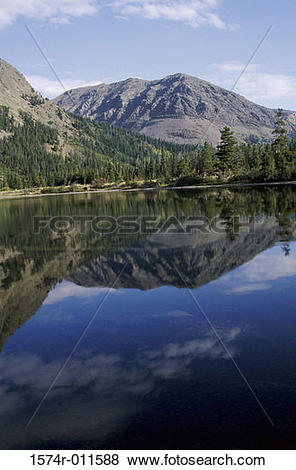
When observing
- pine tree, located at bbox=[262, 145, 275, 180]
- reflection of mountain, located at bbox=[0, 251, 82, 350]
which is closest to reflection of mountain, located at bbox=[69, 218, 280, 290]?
reflection of mountain, located at bbox=[0, 251, 82, 350]

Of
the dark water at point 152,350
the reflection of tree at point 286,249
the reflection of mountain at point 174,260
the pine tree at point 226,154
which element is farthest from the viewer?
the pine tree at point 226,154

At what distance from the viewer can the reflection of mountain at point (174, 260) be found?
19.6 meters

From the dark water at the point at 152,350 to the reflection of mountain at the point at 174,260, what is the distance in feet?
0.42

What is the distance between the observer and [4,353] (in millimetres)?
12359

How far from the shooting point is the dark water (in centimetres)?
790

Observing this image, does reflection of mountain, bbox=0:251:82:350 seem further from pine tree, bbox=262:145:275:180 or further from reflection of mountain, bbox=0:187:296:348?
pine tree, bbox=262:145:275:180

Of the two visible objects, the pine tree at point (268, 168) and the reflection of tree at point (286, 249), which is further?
the pine tree at point (268, 168)

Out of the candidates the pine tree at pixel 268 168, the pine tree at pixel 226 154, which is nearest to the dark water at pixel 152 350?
the pine tree at pixel 268 168

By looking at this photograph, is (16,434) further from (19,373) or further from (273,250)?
(273,250)

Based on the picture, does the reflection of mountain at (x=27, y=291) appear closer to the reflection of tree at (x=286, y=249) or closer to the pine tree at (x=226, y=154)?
the reflection of tree at (x=286, y=249)

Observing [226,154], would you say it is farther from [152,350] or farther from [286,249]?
[152,350]

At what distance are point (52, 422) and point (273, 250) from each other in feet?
59.6

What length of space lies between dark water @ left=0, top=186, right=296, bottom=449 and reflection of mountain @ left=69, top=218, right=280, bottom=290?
0.13 metres
